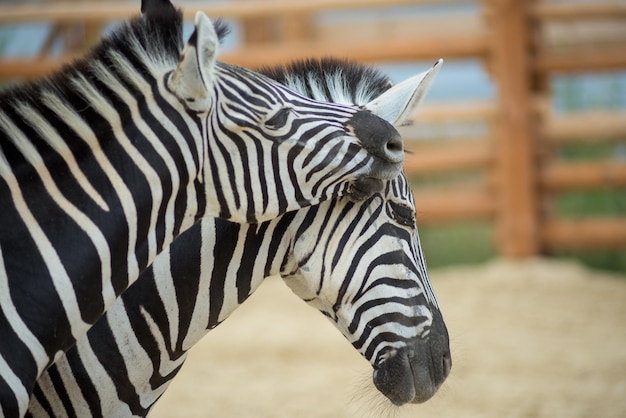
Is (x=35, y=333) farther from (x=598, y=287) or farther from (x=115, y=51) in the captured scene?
(x=598, y=287)

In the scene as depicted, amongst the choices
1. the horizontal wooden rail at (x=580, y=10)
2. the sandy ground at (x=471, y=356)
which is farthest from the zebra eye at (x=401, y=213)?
the horizontal wooden rail at (x=580, y=10)

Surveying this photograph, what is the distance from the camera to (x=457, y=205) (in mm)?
8906

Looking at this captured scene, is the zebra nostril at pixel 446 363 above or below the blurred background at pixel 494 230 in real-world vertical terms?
above

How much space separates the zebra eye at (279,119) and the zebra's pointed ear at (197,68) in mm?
193

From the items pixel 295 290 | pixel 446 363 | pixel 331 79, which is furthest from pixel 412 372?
pixel 331 79

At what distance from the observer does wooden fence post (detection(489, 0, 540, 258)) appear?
27.7 ft

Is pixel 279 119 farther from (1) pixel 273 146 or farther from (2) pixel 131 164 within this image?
(2) pixel 131 164

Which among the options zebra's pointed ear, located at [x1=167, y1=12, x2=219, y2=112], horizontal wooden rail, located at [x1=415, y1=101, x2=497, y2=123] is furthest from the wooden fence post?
zebra's pointed ear, located at [x1=167, y1=12, x2=219, y2=112]

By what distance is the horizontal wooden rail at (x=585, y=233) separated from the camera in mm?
8430

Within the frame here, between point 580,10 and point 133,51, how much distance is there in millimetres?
7255

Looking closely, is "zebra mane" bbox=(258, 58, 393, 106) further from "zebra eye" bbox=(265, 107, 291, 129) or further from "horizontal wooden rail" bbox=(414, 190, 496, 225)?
"horizontal wooden rail" bbox=(414, 190, 496, 225)

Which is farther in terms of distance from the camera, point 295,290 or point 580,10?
point 580,10

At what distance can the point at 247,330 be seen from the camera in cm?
688

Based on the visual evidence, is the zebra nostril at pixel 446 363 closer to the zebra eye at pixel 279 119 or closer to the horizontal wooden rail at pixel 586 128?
the zebra eye at pixel 279 119
